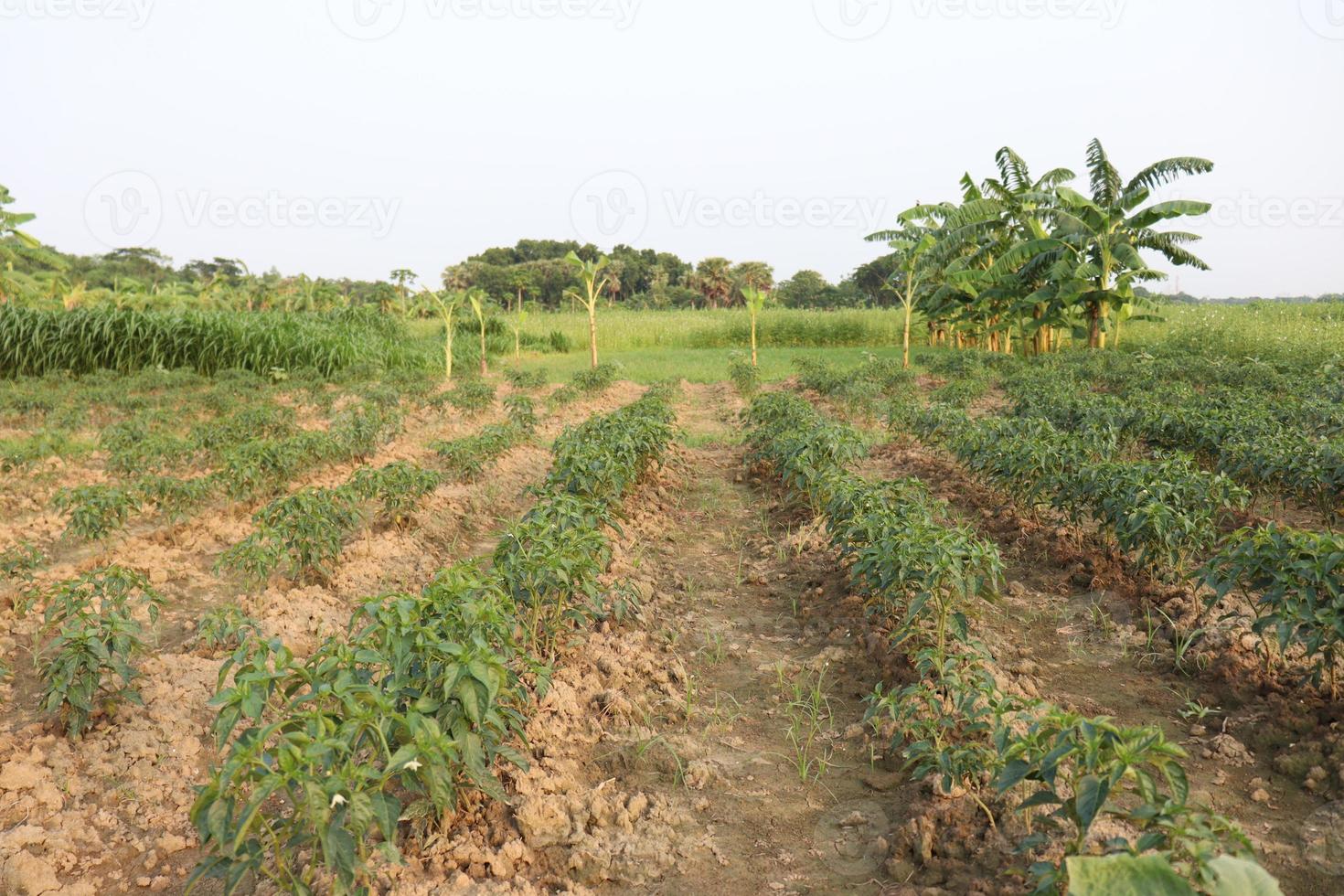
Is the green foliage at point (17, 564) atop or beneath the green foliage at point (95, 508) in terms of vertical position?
beneath

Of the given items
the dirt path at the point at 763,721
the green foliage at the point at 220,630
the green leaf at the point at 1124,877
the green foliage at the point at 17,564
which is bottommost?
the dirt path at the point at 763,721

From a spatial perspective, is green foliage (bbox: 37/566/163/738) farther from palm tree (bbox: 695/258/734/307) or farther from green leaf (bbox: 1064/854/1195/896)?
palm tree (bbox: 695/258/734/307)

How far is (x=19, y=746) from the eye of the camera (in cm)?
349

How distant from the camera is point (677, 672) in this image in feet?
13.8

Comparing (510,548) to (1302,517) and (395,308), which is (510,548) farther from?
(395,308)

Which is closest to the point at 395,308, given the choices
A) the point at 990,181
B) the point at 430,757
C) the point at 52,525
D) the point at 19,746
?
the point at 990,181

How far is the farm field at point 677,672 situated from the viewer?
8.14 ft

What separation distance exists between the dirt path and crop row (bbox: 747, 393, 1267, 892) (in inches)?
11.2

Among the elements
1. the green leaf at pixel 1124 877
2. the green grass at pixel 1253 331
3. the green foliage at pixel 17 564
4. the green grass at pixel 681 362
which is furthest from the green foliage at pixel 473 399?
the green grass at pixel 1253 331

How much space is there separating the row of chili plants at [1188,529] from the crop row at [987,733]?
76 centimetres

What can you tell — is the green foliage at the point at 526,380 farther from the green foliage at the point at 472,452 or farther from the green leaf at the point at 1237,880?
the green leaf at the point at 1237,880

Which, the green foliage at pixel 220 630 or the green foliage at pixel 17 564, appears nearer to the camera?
the green foliage at pixel 220 630

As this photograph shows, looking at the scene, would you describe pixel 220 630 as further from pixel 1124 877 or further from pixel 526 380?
pixel 526 380

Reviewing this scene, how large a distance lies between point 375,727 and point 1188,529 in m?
4.14
